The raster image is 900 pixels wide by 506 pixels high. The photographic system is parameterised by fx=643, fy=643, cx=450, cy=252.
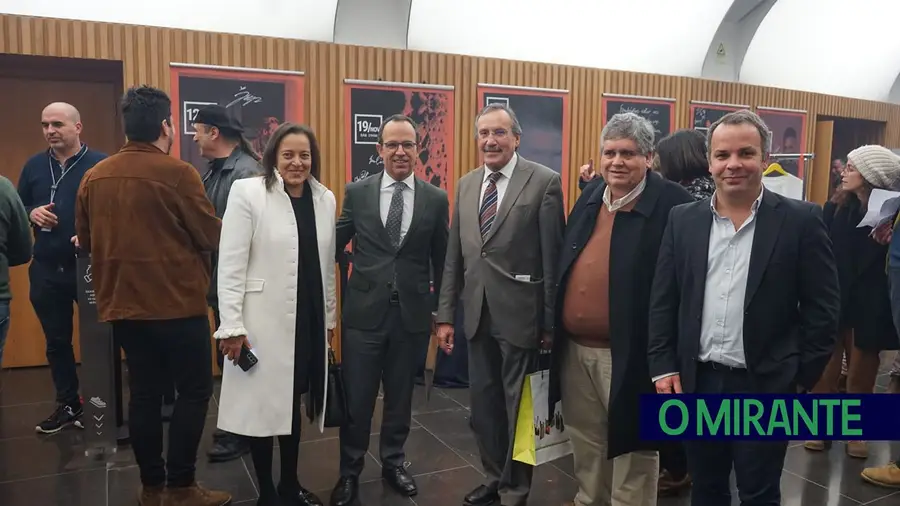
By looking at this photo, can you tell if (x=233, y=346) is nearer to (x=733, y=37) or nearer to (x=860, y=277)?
(x=860, y=277)

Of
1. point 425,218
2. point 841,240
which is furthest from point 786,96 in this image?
point 425,218

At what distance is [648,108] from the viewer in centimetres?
675

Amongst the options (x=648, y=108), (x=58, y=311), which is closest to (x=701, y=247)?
(x=58, y=311)

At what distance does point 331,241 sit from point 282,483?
1.12m

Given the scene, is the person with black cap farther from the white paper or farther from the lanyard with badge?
the white paper

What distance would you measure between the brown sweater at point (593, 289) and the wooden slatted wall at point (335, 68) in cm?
321

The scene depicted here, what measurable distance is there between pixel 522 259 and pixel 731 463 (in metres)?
1.14

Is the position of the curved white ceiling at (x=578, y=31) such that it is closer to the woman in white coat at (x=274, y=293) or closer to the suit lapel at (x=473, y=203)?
the suit lapel at (x=473, y=203)

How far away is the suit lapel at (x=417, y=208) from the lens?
304cm

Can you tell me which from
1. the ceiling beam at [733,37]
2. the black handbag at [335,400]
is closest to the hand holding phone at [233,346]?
the black handbag at [335,400]

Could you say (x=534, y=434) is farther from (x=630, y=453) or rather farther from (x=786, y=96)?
(x=786, y=96)

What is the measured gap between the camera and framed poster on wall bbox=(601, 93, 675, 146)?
21.4 feet

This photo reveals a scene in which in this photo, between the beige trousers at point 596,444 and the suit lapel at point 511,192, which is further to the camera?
the suit lapel at point 511,192

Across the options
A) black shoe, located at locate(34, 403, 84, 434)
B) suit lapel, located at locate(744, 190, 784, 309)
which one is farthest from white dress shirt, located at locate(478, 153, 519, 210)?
black shoe, located at locate(34, 403, 84, 434)
